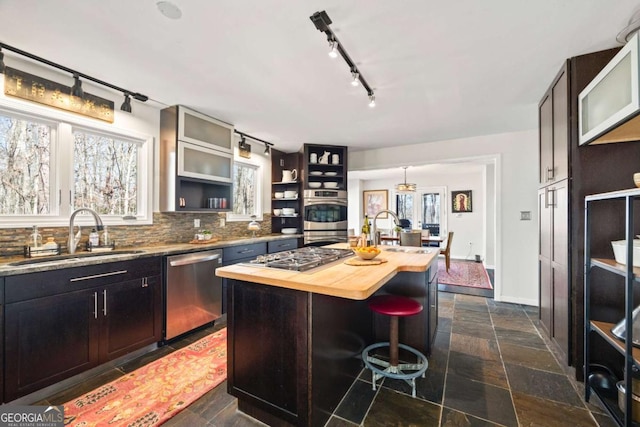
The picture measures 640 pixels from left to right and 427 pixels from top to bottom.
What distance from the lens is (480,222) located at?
709 centimetres

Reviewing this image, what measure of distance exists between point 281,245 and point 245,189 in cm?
113

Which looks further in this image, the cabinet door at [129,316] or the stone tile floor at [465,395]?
the cabinet door at [129,316]

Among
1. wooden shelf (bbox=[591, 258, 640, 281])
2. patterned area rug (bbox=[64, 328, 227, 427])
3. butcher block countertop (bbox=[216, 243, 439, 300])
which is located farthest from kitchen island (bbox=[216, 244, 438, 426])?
wooden shelf (bbox=[591, 258, 640, 281])

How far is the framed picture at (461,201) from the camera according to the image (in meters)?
7.23

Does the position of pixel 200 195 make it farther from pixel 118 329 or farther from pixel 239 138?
pixel 118 329

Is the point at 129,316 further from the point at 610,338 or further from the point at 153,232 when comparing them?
the point at 610,338

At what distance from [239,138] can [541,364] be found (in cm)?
429

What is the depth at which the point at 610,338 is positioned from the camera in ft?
4.90

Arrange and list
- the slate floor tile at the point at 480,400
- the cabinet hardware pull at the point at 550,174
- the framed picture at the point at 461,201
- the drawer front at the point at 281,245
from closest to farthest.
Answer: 1. the slate floor tile at the point at 480,400
2. the cabinet hardware pull at the point at 550,174
3. the drawer front at the point at 281,245
4. the framed picture at the point at 461,201

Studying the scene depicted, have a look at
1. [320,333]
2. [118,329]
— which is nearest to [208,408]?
[320,333]

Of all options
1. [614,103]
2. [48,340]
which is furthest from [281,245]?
[614,103]

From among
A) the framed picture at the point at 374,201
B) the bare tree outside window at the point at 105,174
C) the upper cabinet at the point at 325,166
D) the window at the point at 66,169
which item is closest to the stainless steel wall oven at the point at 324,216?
the upper cabinet at the point at 325,166

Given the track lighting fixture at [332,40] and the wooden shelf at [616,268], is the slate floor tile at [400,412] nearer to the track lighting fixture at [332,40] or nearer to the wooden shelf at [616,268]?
the wooden shelf at [616,268]

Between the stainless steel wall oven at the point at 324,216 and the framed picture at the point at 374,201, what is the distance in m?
3.88
